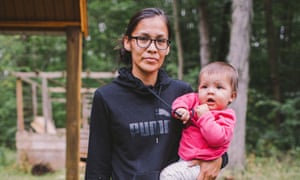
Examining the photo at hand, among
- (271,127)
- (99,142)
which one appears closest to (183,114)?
(99,142)

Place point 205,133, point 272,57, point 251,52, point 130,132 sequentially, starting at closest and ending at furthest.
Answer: point 205,133 → point 130,132 → point 272,57 → point 251,52

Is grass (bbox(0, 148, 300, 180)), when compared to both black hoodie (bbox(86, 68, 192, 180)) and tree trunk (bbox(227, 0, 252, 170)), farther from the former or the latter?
black hoodie (bbox(86, 68, 192, 180))

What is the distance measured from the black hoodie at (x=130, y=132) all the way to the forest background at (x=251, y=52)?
8.35 meters

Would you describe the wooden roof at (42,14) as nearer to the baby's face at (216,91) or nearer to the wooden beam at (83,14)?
the wooden beam at (83,14)

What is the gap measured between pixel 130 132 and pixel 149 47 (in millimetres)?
444

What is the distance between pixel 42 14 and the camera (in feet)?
13.9

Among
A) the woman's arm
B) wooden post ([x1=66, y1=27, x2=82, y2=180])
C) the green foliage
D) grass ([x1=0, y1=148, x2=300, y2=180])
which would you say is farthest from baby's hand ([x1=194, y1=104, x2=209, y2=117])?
the green foliage

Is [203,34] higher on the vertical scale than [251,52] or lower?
higher

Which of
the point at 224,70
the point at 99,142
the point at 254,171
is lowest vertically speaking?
the point at 254,171

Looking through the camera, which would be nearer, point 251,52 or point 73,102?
point 73,102

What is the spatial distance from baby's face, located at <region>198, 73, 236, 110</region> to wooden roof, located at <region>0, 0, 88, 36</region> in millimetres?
2373

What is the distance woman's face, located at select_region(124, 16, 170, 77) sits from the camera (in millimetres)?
2076

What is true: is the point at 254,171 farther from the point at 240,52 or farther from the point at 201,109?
the point at 201,109

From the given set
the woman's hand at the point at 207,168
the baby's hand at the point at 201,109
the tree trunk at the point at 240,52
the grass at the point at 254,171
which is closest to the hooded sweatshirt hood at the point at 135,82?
the baby's hand at the point at 201,109
